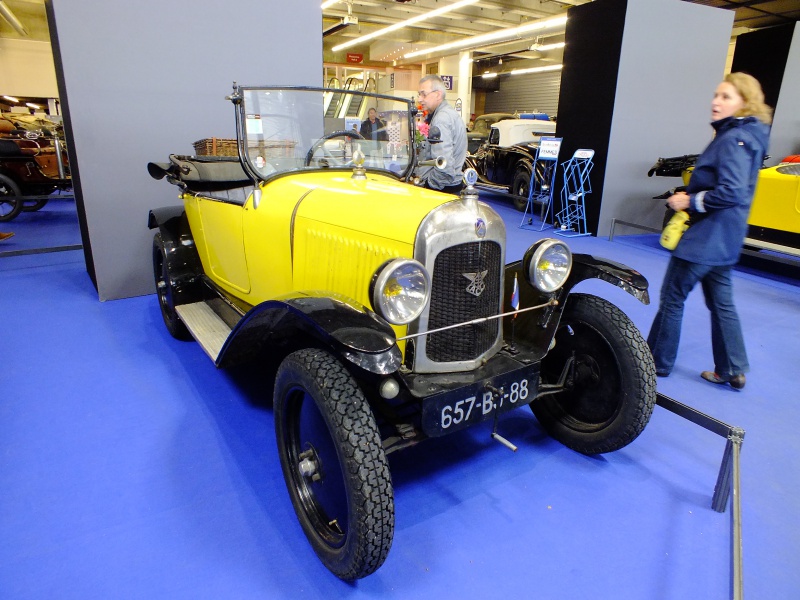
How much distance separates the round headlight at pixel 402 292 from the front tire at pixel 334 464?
247 millimetres

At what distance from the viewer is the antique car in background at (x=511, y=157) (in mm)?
9164

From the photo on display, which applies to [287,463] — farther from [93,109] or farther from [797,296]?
[797,296]

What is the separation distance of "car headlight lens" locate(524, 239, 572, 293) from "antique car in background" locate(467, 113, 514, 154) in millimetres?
9946

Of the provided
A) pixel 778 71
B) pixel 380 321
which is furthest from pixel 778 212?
pixel 778 71

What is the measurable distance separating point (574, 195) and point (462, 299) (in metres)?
5.99

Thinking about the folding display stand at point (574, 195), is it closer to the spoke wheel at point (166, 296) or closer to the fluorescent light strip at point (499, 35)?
the spoke wheel at point (166, 296)

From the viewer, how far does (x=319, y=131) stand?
9.32 feet

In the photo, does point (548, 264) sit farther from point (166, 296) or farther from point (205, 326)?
point (166, 296)

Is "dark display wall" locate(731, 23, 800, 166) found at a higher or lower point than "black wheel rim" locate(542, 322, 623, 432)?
higher

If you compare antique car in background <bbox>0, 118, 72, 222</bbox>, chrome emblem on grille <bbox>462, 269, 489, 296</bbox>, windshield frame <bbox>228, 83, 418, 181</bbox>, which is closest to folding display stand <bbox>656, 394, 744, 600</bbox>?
chrome emblem on grille <bbox>462, 269, 489, 296</bbox>

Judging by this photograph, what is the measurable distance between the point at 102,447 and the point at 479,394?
71.9 inches

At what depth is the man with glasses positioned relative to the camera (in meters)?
4.17

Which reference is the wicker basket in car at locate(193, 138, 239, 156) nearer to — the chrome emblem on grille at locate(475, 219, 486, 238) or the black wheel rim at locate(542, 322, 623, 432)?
the chrome emblem on grille at locate(475, 219, 486, 238)

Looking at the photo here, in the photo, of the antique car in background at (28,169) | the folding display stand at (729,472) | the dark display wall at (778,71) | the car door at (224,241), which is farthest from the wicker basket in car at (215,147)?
the dark display wall at (778,71)
